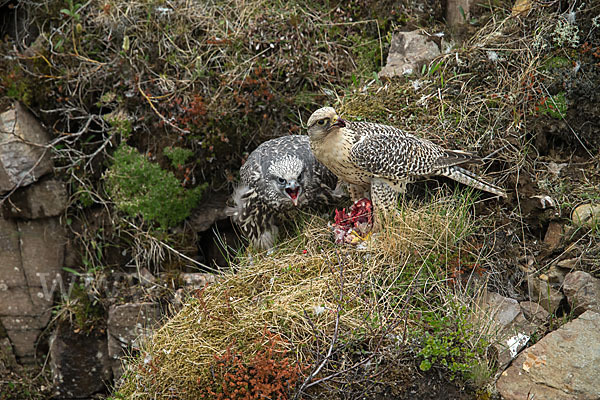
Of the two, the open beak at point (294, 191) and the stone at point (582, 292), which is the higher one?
the open beak at point (294, 191)

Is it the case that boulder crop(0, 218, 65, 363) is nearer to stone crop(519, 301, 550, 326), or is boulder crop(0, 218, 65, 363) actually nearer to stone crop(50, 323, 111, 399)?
stone crop(50, 323, 111, 399)

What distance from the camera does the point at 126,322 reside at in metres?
5.27

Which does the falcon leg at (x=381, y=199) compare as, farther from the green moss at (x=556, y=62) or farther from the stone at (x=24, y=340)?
the stone at (x=24, y=340)

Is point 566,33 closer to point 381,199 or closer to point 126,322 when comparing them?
point 381,199

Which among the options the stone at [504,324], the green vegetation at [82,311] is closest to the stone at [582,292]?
the stone at [504,324]

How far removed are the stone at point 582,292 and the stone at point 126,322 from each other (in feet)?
11.0

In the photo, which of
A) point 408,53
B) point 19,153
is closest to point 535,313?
point 408,53

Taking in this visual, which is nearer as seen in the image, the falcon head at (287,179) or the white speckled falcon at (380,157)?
the white speckled falcon at (380,157)

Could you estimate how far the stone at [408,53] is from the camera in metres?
5.19

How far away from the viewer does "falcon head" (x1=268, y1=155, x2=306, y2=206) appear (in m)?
4.06

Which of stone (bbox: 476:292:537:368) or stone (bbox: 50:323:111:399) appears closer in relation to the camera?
stone (bbox: 476:292:537:368)

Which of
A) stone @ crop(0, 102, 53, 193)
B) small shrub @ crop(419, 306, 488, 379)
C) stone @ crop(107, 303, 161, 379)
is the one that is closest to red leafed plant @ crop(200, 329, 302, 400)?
small shrub @ crop(419, 306, 488, 379)

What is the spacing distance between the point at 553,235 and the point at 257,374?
2315 millimetres

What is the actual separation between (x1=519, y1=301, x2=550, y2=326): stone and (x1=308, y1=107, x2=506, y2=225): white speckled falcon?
80 centimetres
